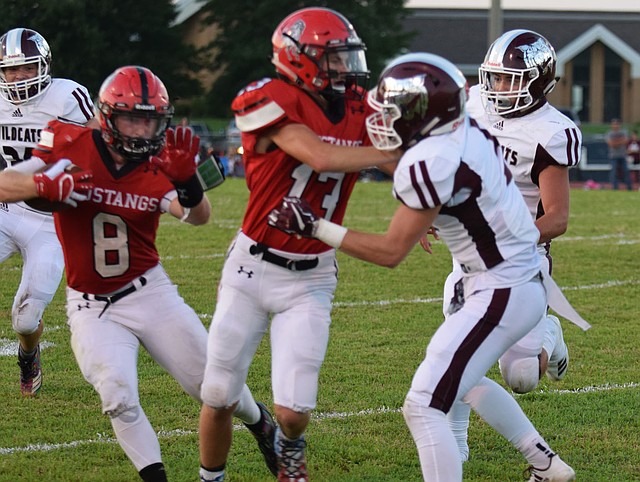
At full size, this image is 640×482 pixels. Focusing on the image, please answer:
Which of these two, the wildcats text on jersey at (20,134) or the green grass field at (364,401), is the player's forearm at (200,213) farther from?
the wildcats text on jersey at (20,134)

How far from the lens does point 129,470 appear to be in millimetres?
4688

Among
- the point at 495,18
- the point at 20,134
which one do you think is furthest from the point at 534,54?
Answer: the point at 495,18

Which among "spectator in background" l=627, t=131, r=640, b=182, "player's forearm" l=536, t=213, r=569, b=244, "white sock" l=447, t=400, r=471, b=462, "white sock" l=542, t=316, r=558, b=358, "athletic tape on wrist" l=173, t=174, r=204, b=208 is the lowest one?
"spectator in background" l=627, t=131, r=640, b=182

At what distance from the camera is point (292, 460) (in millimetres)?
4312

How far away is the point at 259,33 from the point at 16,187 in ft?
102

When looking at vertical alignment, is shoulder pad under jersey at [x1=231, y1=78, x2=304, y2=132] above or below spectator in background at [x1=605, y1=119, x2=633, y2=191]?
above

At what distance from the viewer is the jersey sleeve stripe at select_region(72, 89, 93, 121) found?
251 inches

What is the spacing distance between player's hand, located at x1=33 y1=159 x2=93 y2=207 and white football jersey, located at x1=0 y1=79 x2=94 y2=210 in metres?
2.23

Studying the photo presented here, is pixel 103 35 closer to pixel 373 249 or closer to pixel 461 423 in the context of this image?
pixel 461 423

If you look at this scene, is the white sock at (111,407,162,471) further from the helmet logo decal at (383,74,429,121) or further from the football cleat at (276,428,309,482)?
the helmet logo decal at (383,74,429,121)

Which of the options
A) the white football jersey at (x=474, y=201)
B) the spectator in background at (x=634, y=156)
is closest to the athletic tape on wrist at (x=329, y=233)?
the white football jersey at (x=474, y=201)

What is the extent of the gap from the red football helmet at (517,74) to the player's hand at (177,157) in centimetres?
183

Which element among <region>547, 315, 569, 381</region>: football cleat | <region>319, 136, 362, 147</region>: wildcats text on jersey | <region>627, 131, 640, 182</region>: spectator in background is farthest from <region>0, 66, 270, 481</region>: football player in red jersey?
<region>627, 131, 640, 182</region>: spectator in background

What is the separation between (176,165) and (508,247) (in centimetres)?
126
